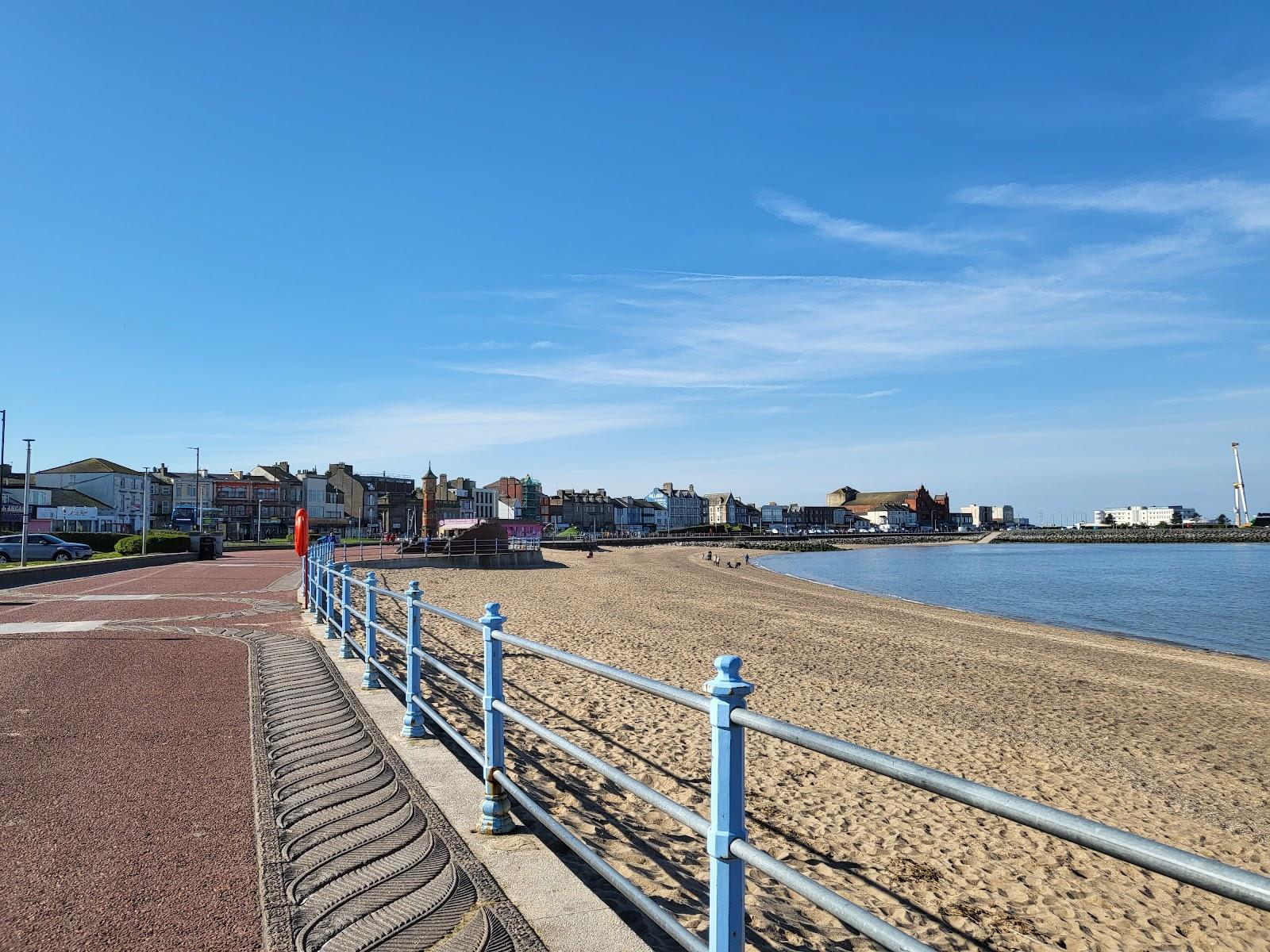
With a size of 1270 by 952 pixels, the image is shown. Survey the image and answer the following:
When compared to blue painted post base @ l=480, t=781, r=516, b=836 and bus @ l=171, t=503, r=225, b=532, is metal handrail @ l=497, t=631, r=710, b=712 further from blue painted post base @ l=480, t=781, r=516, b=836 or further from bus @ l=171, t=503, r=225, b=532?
bus @ l=171, t=503, r=225, b=532

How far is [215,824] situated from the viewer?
4566mm

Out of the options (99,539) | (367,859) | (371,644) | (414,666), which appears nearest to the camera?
(367,859)

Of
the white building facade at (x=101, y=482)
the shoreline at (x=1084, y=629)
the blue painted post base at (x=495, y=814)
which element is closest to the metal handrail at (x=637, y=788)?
the blue painted post base at (x=495, y=814)

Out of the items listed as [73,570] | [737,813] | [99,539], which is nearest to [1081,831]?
[737,813]

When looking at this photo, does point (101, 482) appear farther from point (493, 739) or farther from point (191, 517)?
point (493, 739)

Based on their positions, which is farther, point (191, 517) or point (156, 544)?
point (191, 517)

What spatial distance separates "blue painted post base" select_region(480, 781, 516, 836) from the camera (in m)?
4.45

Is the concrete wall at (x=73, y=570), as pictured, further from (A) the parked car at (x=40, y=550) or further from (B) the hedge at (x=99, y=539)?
(B) the hedge at (x=99, y=539)

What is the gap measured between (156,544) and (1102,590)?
149 feet

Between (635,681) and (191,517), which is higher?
(191,517)

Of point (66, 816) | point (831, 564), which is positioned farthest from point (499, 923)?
point (831, 564)

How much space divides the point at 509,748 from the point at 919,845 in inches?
140

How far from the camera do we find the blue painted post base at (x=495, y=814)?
4.45 metres

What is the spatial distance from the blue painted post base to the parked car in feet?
119
